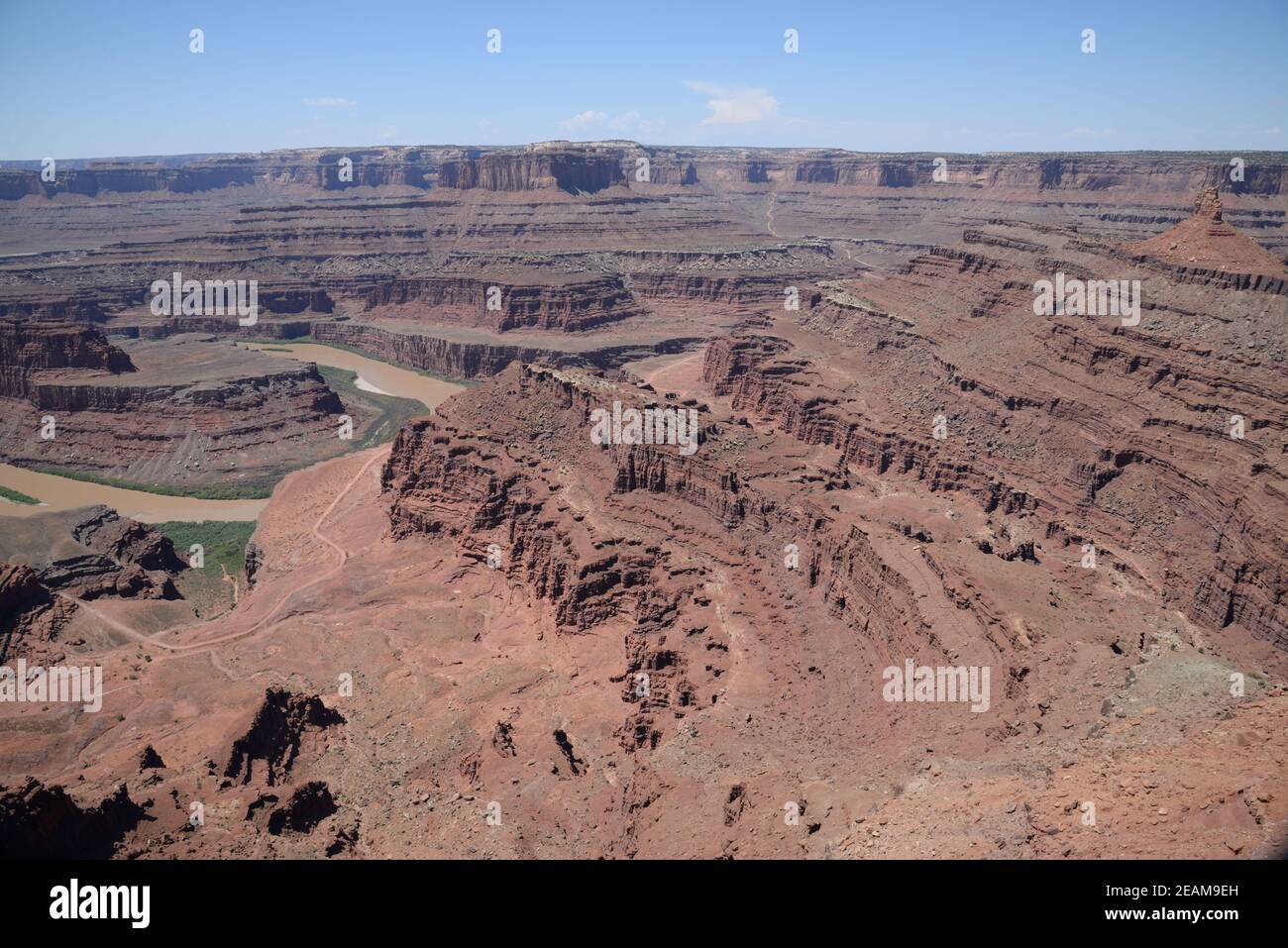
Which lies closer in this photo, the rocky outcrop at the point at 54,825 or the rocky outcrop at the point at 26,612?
the rocky outcrop at the point at 54,825

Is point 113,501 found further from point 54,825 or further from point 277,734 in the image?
point 54,825

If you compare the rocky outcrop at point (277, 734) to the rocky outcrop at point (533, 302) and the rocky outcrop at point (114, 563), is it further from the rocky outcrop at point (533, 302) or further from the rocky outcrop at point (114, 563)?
the rocky outcrop at point (533, 302)

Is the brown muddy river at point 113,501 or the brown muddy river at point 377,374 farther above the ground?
the brown muddy river at point 377,374

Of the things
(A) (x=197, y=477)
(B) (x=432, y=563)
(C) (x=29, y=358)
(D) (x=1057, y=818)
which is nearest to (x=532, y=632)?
(B) (x=432, y=563)

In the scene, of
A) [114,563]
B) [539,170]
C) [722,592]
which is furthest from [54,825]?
[539,170]

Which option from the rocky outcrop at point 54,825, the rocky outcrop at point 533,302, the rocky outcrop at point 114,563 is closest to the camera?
the rocky outcrop at point 54,825

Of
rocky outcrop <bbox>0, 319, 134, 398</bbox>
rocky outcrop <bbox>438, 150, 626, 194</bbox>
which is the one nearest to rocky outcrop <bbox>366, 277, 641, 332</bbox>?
rocky outcrop <bbox>438, 150, 626, 194</bbox>

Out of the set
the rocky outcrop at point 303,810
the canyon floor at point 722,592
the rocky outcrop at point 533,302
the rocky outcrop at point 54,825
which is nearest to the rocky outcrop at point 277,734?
the canyon floor at point 722,592

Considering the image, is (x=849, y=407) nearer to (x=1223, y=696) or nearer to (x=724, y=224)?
(x=1223, y=696)
